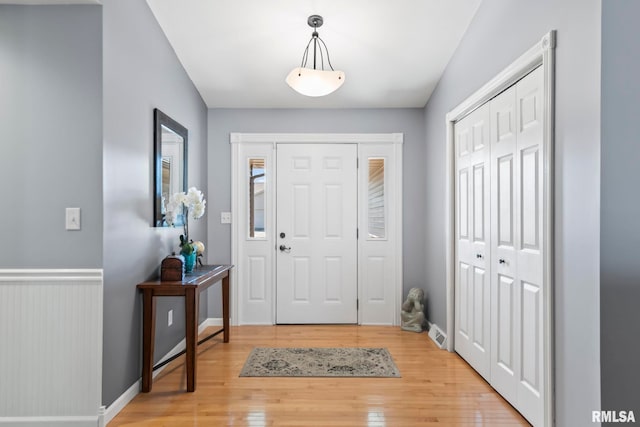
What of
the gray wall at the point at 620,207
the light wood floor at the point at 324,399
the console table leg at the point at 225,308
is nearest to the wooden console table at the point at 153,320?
the light wood floor at the point at 324,399

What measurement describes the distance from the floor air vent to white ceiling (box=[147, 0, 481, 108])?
2.36 meters

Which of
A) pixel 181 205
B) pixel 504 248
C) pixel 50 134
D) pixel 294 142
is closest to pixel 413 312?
pixel 504 248

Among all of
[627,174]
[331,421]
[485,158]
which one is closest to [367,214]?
[485,158]

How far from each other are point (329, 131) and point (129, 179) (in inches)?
91.0

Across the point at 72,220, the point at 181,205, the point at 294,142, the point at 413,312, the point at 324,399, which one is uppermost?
the point at 294,142

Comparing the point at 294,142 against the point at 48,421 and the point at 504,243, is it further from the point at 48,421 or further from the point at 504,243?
the point at 48,421

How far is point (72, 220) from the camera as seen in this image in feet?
7.09

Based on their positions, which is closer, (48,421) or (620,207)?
(620,207)

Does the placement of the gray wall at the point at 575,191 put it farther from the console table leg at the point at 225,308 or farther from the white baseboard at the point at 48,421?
the console table leg at the point at 225,308

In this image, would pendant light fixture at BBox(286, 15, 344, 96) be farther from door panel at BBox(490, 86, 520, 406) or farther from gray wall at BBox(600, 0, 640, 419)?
gray wall at BBox(600, 0, 640, 419)

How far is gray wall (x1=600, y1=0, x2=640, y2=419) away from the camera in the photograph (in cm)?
154

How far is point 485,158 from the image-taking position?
2.78 m

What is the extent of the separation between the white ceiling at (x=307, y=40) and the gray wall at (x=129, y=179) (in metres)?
0.35

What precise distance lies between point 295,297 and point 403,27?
2857mm
